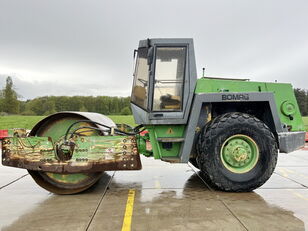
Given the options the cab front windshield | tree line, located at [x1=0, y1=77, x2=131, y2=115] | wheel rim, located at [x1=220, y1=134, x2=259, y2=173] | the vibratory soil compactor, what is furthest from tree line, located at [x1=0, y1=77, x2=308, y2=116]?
wheel rim, located at [x1=220, y1=134, x2=259, y2=173]

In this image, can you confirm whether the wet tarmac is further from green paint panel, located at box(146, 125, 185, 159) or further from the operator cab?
the operator cab

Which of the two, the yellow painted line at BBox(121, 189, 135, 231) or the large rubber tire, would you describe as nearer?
the yellow painted line at BBox(121, 189, 135, 231)

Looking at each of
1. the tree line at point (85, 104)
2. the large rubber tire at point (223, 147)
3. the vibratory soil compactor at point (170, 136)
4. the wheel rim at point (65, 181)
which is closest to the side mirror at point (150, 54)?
the vibratory soil compactor at point (170, 136)

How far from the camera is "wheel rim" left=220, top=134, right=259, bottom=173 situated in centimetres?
498

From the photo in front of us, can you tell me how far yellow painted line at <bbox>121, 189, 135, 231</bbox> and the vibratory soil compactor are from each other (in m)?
0.50

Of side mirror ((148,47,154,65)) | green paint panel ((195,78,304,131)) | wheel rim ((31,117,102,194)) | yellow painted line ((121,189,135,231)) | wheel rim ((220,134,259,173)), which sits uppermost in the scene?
side mirror ((148,47,154,65))

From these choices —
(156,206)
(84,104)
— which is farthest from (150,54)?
(84,104)

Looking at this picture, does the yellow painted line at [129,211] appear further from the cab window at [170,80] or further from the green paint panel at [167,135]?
the cab window at [170,80]

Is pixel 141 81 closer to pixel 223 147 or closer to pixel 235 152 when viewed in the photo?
pixel 223 147

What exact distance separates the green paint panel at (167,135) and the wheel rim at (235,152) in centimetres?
77

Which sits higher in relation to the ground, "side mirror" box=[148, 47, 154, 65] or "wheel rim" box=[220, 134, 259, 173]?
"side mirror" box=[148, 47, 154, 65]

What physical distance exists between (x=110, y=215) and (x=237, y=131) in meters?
2.39

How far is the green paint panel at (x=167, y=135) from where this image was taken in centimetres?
520

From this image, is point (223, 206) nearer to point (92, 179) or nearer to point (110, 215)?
point (110, 215)
